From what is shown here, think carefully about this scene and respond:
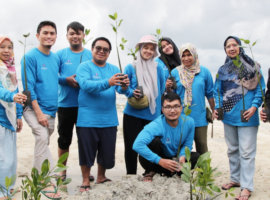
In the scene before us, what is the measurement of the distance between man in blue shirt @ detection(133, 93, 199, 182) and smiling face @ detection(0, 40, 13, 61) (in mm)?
1592

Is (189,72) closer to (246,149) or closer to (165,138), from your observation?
(165,138)

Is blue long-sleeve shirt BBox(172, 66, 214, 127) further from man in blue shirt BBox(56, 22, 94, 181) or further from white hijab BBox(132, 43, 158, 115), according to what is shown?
man in blue shirt BBox(56, 22, 94, 181)

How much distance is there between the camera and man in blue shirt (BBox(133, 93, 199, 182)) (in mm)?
2752

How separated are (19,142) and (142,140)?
14.5 ft

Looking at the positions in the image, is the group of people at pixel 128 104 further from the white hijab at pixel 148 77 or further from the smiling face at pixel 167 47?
the smiling face at pixel 167 47

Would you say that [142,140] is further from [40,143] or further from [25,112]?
[25,112]

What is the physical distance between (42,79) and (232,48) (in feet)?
7.09

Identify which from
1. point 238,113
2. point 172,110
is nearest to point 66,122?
point 172,110

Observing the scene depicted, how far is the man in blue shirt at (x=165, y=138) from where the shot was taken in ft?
9.03

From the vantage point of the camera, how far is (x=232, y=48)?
9.71 ft

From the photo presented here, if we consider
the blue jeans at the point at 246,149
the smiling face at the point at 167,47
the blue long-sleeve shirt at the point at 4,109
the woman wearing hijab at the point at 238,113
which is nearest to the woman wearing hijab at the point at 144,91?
the smiling face at the point at 167,47

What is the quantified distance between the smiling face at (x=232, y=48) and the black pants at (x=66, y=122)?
196cm

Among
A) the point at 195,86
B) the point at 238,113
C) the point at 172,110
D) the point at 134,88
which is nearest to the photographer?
the point at 172,110

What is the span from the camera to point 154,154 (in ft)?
9.00
